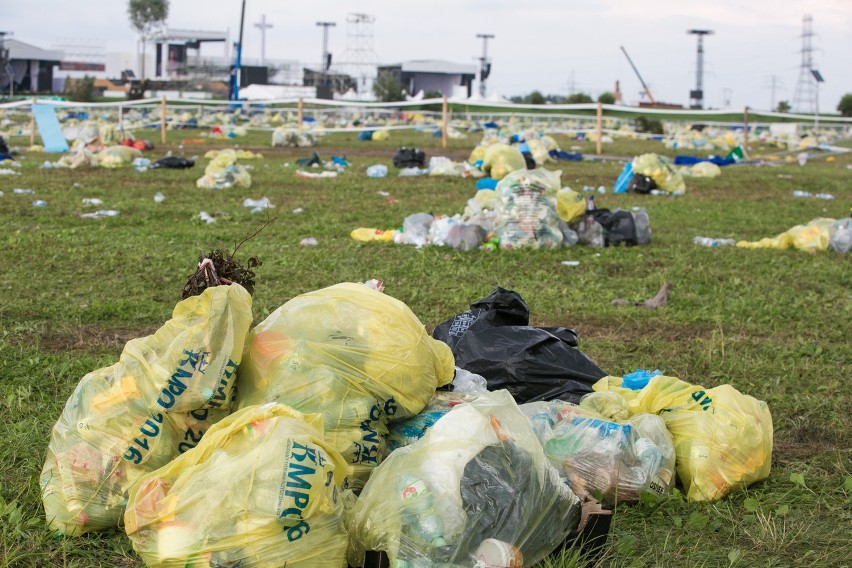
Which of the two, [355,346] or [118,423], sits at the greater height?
[355,346]

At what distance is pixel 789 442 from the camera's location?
3.75 meters

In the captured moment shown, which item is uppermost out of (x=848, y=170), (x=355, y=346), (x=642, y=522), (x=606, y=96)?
(x=606, y=96)

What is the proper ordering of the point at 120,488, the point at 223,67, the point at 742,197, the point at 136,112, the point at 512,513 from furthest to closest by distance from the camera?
the point at 223,67, the point at 136,112, the point at 742,197, the point at 120,488, the point at 512,513

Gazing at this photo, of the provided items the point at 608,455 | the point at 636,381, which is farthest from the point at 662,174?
the point at 608,455

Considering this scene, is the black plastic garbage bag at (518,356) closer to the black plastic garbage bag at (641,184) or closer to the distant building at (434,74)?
the black plastic garbage bag at (641,184)

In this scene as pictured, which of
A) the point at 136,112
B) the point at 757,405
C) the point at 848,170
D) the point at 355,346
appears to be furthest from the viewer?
the point at 136,112

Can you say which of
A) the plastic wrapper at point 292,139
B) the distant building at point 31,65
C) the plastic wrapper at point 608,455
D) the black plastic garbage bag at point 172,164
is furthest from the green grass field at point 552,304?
the distant building at point 31,65

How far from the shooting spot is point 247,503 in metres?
2.30

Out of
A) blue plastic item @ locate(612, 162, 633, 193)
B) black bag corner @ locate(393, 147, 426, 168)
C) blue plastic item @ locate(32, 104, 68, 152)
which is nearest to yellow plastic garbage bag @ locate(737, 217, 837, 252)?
blue plastic item @ locate(612, 162, 633, 193)

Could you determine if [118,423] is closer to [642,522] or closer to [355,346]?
[355,346]

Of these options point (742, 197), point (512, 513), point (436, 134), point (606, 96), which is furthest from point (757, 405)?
point (606, 96)

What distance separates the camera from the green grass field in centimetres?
294

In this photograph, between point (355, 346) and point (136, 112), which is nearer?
point (355, 346)

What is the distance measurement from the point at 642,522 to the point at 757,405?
731mm
